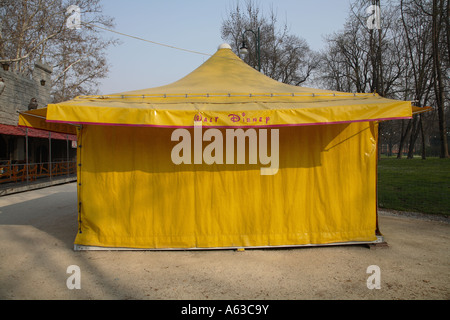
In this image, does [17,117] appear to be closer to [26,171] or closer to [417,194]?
[26,171]

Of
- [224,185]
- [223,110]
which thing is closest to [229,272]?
[224,185]

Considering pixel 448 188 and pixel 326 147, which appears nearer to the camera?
pixel 326 147

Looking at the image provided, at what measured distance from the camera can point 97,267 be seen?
13.9 feet

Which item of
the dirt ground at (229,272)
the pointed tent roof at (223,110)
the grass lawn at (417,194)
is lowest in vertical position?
the dirt ground at (229,272)

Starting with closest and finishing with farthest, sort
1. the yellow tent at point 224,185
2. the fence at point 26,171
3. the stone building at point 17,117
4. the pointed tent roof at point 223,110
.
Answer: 1. the pointed tent roof at point 223,110
2. the yellow tent at point 224,185
3. the fence at point 26,171
4. the stone building at point 17,117

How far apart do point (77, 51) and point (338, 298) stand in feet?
113

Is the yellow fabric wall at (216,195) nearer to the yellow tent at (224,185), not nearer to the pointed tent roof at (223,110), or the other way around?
the yellow tent at (224,185)

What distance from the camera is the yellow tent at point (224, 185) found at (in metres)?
4.83

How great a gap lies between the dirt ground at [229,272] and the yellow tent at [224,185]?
0.31 meters

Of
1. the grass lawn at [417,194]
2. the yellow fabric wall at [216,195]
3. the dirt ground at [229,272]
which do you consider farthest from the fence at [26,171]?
the grass lawn at [417,194]

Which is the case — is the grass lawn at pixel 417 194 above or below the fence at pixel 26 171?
below

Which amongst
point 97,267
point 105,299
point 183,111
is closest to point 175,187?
point 183,111

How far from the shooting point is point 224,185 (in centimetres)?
488
